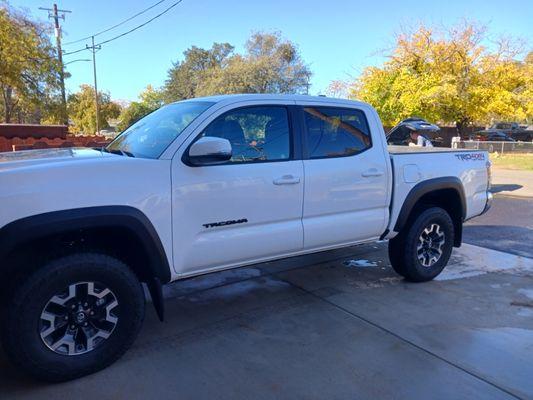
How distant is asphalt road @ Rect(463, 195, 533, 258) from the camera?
6793 mm

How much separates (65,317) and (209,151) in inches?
57.8

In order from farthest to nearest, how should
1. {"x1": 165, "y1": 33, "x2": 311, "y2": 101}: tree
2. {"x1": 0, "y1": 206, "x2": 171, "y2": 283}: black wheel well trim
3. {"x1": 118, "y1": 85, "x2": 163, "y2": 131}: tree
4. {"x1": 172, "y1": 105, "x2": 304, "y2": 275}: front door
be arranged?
{"x1": 118, "y1": 85, "x2": 163, "y2": 131}: tree < {"x1": 165, "y1": 33, "x2": 311, "y2": 101}: tree < {"x1": 172, "y1": 105, "x2": 304, "y2": 275}: front door < {"x1": 0, "y1": 206, "x2": 171, "y2": 283}: black wheel well trim

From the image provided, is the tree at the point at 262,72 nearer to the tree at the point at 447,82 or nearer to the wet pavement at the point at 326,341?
the tree at the point at 447,82

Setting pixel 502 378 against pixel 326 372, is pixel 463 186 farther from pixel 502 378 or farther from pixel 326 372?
pixel 326 372

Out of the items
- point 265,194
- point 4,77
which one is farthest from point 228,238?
point 4,77

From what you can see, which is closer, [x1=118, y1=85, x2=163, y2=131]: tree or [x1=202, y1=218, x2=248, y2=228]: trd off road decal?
[x1=202, y1=218, x2=248, y2=228]: trd off road decal

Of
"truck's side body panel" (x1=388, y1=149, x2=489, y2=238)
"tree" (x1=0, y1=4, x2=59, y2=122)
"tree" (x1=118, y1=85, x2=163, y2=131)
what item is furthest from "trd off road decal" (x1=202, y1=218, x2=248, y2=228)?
"tree" (x1=118, y1=85, x2=163, y2=131)

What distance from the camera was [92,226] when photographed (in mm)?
2980

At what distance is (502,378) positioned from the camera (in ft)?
10.5

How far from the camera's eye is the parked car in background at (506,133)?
3298 cm

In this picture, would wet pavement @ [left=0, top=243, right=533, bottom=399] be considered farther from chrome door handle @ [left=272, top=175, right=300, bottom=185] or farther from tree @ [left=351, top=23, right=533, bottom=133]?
tree @ [left=351, top=23, right=533, bottom=133]

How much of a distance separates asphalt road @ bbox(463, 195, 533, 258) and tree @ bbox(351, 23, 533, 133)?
13.2 meters

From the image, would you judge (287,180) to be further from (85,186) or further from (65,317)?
(65,317)

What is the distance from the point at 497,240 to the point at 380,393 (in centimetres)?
503
